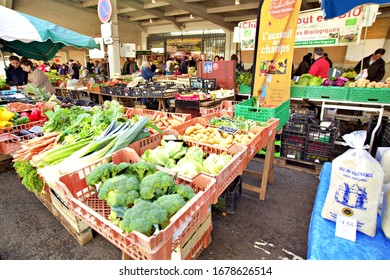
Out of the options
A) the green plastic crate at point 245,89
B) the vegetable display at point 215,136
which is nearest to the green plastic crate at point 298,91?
the green plastic crate at point 245,89

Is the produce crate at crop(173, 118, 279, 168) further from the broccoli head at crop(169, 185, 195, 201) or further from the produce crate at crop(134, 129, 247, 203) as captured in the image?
the broccoli head at crop(169, 185, 195, 201)

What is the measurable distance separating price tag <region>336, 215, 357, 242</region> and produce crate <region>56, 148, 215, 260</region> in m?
0.90

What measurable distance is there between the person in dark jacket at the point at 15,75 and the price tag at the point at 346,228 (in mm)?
7826

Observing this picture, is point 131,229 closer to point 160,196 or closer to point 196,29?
point 160,196

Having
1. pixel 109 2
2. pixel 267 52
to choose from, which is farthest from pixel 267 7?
pixel 109 2

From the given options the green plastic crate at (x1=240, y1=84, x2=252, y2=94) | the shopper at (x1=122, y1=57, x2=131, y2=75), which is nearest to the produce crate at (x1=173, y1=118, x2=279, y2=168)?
the green plastic crate at (x1=240, y1=84, x2=252, y2=94)

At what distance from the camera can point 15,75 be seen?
6320 millimetres

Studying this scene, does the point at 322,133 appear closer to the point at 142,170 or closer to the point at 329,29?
the point at 142,170

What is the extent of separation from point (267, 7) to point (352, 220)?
13.3ft

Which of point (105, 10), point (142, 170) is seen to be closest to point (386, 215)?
point (142, 170)

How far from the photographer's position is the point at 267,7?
13.8 ft

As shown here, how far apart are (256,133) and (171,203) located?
1.50 m

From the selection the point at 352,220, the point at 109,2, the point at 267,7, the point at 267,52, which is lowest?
the point at 352,220

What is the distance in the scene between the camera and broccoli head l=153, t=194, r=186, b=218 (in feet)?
3.82
